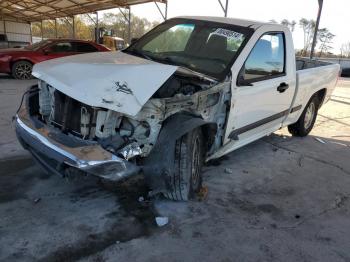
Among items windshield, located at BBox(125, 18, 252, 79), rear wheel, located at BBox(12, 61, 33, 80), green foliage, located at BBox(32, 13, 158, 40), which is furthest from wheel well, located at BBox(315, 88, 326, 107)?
green foliage, located at BBox(32, 13, 158, 40)

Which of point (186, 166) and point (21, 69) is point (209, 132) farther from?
point (21, 69)

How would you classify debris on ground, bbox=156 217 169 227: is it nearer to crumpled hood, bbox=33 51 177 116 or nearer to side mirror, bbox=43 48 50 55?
crumpled hood, bbox=33 51 177 116

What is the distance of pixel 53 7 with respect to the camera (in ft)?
82.6

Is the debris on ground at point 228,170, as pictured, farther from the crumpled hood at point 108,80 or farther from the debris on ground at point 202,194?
the crumpled hood at point 108,80

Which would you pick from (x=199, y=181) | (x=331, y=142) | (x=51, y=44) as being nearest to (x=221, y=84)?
(x=199, y=181)

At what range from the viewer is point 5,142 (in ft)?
18.7

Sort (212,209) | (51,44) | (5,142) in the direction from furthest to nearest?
(51,44) < (5,142) < (212,209)

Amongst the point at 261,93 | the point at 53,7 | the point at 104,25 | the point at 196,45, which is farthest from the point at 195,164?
the point at 104,25

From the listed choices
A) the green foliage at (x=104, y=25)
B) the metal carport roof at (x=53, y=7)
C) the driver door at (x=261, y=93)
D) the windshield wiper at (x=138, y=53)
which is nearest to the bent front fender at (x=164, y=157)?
the driver door at (x=261, y=93)

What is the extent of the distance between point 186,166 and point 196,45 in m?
1.77

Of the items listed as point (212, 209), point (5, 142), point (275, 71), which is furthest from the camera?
point (5, 142)

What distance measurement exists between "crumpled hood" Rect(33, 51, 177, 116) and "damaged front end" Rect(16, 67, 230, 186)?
138 millimetres

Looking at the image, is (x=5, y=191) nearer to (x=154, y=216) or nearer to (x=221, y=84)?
(x=154, y=216)

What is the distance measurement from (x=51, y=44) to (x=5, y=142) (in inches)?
334
